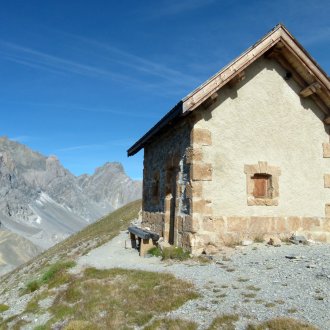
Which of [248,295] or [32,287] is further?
[32,287]

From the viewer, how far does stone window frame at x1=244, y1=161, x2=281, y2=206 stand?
38.6ft

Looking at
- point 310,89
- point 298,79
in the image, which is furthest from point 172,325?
point 298,79

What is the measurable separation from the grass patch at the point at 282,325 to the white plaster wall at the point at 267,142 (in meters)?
5.92

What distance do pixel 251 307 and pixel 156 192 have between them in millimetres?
9545

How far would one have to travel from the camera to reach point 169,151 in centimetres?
1352

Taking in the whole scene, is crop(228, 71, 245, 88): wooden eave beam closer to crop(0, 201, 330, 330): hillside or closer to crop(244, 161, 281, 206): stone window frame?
crop(244, 161, 281, 206): stone window frame

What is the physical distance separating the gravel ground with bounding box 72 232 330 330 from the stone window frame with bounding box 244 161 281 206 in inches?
52.6

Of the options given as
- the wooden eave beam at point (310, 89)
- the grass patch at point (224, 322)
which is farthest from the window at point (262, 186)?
the grass patch at point (224, 322)

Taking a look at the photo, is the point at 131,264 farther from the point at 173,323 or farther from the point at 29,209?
the point at 29,209

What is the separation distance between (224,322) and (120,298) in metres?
2.62

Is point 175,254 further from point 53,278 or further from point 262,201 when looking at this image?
point 53,278

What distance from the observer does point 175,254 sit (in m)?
10.9

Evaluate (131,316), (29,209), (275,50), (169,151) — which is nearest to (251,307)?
(131,316)

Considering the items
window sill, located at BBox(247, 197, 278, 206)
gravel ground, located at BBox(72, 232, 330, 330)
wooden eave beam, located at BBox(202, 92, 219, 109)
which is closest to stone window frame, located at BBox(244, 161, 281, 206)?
window sill, located at BBox(247, 197, 278, 206)
